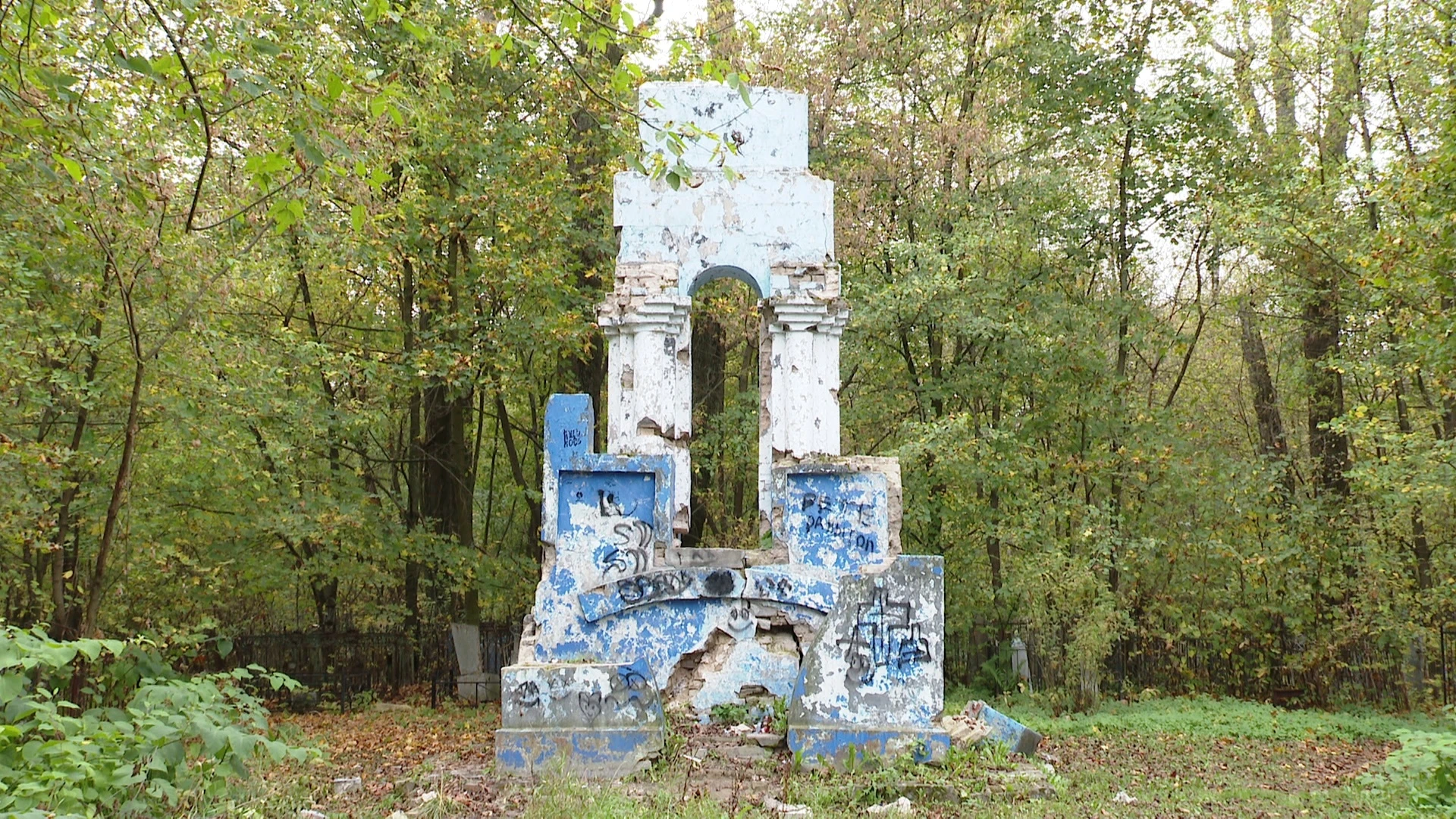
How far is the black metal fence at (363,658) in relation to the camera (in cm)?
1348

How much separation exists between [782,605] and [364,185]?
5.93m

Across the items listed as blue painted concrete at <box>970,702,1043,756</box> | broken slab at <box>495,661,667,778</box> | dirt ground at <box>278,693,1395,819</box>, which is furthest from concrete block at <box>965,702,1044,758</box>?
broken slab at <box>495,661,667,778</box>

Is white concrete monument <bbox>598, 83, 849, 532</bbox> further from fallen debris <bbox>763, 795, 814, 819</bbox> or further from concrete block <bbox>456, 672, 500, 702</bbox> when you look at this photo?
concrete block <bbox>456, 672, 500, 702</bbox>

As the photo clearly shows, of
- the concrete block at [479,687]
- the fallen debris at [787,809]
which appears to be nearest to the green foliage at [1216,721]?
the fallen debris at [787,809]

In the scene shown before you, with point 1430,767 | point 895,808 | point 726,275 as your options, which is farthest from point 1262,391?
point 895,808

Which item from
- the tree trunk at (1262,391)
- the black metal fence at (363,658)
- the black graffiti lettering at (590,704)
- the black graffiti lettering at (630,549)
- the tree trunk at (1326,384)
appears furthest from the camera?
the tree trunk at (1262,391)

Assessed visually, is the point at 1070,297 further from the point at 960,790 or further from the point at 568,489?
the point at 960,790

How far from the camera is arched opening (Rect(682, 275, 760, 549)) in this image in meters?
14.5

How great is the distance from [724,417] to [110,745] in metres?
9.91

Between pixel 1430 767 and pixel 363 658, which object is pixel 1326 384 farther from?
pixel 363 658

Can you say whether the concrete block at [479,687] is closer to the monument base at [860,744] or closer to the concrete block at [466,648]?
the concrete block at [466,648]

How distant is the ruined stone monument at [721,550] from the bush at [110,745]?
2.39 meters

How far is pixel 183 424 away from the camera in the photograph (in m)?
9.65

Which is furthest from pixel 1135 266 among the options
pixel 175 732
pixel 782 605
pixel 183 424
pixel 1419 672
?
pixel 175 732
